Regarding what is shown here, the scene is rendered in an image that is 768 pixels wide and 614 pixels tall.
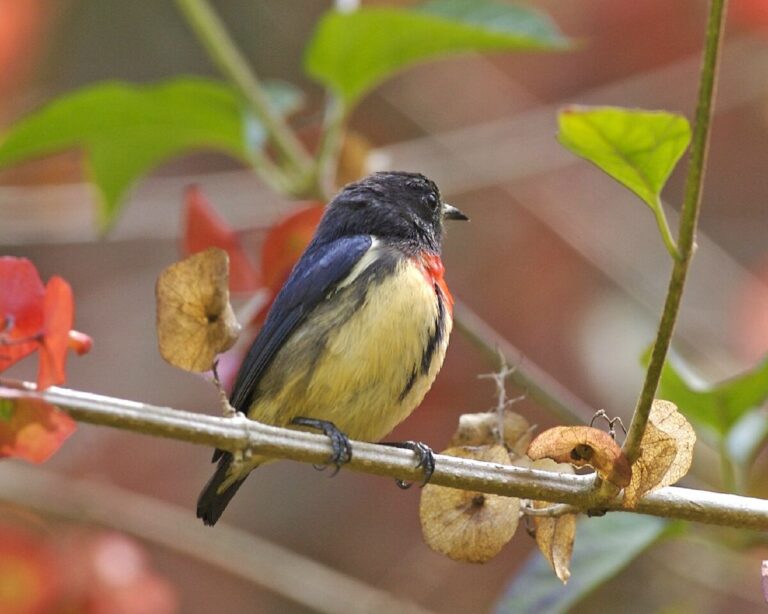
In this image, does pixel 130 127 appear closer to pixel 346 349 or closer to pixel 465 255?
pixel 346 349

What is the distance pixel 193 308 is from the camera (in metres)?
1.95

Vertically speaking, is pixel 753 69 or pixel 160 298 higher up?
pixel 160 298

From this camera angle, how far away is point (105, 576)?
10.5 feet

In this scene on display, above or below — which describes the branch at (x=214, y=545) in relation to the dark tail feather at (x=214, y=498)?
below

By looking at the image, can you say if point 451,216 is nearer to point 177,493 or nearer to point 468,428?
point 468,428

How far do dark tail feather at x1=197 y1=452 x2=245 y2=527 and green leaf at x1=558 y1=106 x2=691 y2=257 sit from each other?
148 centimetres

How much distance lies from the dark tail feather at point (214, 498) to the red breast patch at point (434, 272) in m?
0.69

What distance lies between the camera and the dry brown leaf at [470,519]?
2.04 meters

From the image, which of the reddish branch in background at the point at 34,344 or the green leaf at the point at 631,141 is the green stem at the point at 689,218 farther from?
the reddish branch in background at the point at 34,344

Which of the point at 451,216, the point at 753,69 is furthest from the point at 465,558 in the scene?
the point at 753,69

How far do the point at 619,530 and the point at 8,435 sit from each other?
150cm

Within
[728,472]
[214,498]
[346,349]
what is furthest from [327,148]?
[728,472]

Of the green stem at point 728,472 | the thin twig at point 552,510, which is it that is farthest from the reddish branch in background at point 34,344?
the green stem at point 728,472

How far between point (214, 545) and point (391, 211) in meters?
1.17
